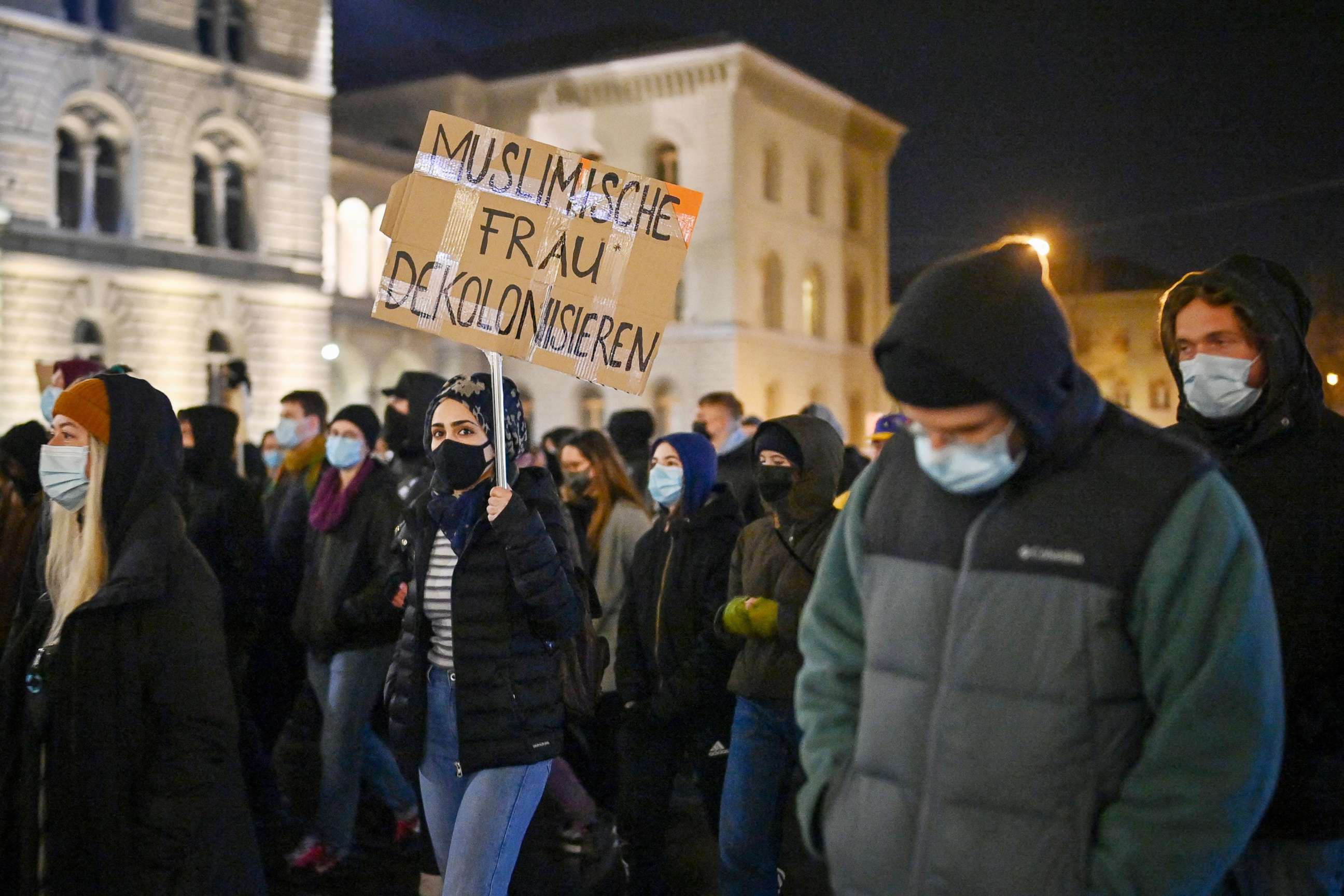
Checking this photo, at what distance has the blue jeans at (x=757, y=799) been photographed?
183 inches

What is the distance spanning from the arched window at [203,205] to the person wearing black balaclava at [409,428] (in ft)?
71.4

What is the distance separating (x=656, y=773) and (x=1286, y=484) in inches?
116

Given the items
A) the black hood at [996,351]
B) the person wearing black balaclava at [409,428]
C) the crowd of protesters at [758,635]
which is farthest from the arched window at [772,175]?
the black hood at [996,351]

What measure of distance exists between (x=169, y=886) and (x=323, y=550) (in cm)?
303

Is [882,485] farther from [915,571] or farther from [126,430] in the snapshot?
[126,430]

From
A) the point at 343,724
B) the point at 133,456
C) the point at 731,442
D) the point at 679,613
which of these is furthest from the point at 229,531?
the point at 731,442

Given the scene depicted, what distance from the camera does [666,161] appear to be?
42.9m

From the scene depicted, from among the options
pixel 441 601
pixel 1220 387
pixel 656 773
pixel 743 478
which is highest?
pixel 1220 387

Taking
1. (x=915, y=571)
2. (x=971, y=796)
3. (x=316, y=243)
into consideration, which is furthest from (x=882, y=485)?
(x=316, y=243)

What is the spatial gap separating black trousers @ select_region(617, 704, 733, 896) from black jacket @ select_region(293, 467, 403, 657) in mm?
1375

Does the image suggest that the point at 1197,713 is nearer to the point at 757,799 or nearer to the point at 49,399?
the point at 757,799

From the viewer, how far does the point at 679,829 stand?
7156 millimetres

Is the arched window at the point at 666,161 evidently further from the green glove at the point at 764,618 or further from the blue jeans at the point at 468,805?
the blue jeans at the point at 468,805

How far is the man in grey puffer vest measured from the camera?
2.13 meters
